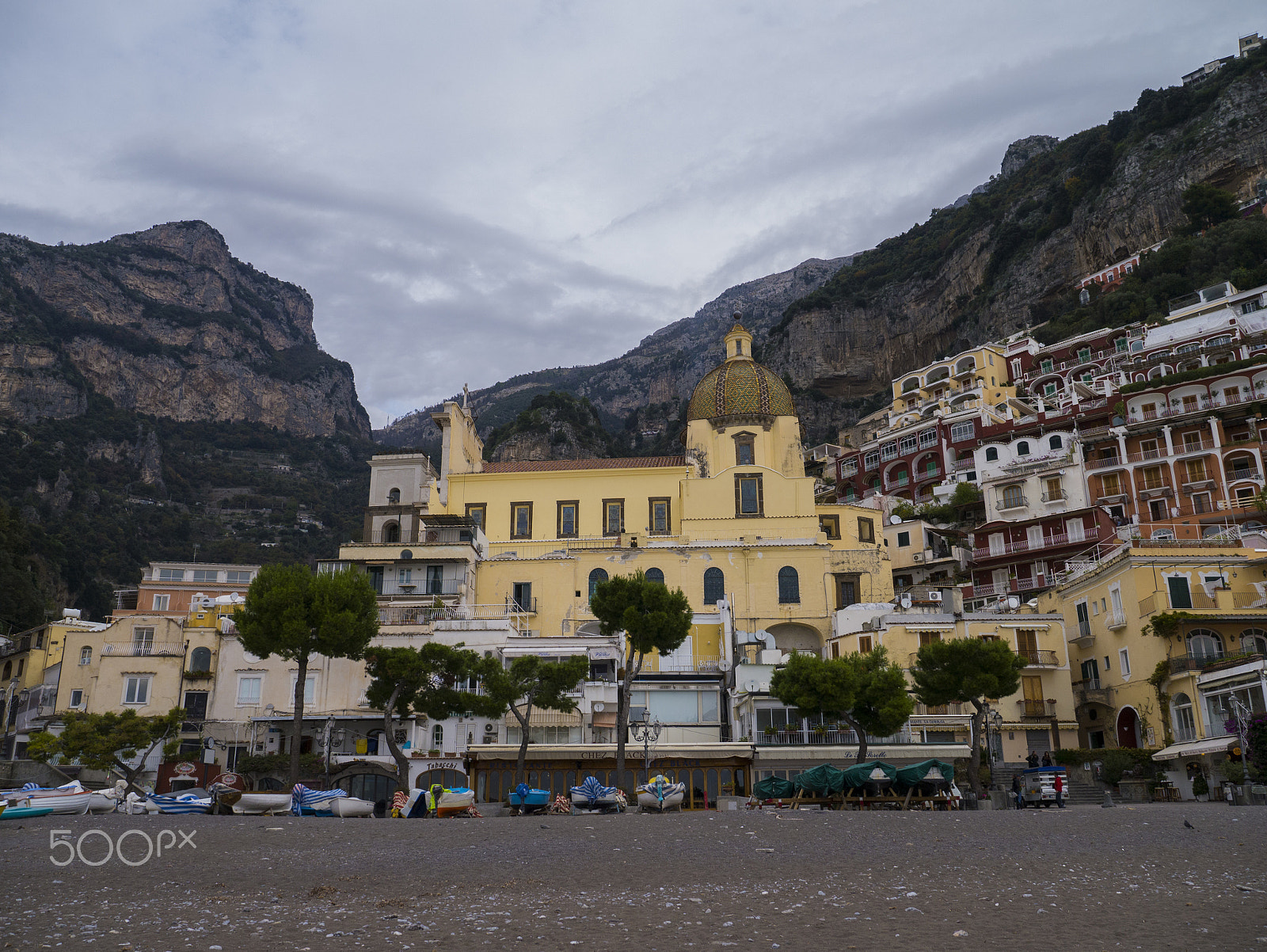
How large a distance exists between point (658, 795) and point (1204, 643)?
21.7 metres

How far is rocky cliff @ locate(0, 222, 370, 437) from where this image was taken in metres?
134

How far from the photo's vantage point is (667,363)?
620 feet

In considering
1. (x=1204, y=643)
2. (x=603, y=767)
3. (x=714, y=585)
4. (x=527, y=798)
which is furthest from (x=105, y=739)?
(x=1204, y=643)

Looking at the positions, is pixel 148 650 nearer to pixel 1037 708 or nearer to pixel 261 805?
pixel 261 805

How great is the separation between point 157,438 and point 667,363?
8618 cm

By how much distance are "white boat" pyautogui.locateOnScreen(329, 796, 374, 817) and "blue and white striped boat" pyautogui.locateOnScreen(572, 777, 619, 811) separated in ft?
19.5

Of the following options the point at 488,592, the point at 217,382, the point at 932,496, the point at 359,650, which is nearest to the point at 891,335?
the point at 932,496

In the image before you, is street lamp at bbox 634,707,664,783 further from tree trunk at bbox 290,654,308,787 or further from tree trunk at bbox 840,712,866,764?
tree trunk at bbox 290,654,308,787

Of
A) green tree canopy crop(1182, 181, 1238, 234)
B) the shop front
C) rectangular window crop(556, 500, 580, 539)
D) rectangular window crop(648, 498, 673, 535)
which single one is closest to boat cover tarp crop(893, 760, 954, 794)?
the shop front

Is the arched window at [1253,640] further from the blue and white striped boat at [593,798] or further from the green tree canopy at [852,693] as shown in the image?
the blue and white striped boat at [593,798]

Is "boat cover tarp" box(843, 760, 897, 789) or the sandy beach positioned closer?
the sandy beach

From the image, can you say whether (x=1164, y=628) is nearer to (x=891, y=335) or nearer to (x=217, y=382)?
(x=891, y=335)

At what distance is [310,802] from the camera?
96.2 feet

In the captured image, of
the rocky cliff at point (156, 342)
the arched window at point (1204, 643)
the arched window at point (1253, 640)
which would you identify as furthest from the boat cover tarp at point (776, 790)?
the rocky cliff at point (156, 342)
